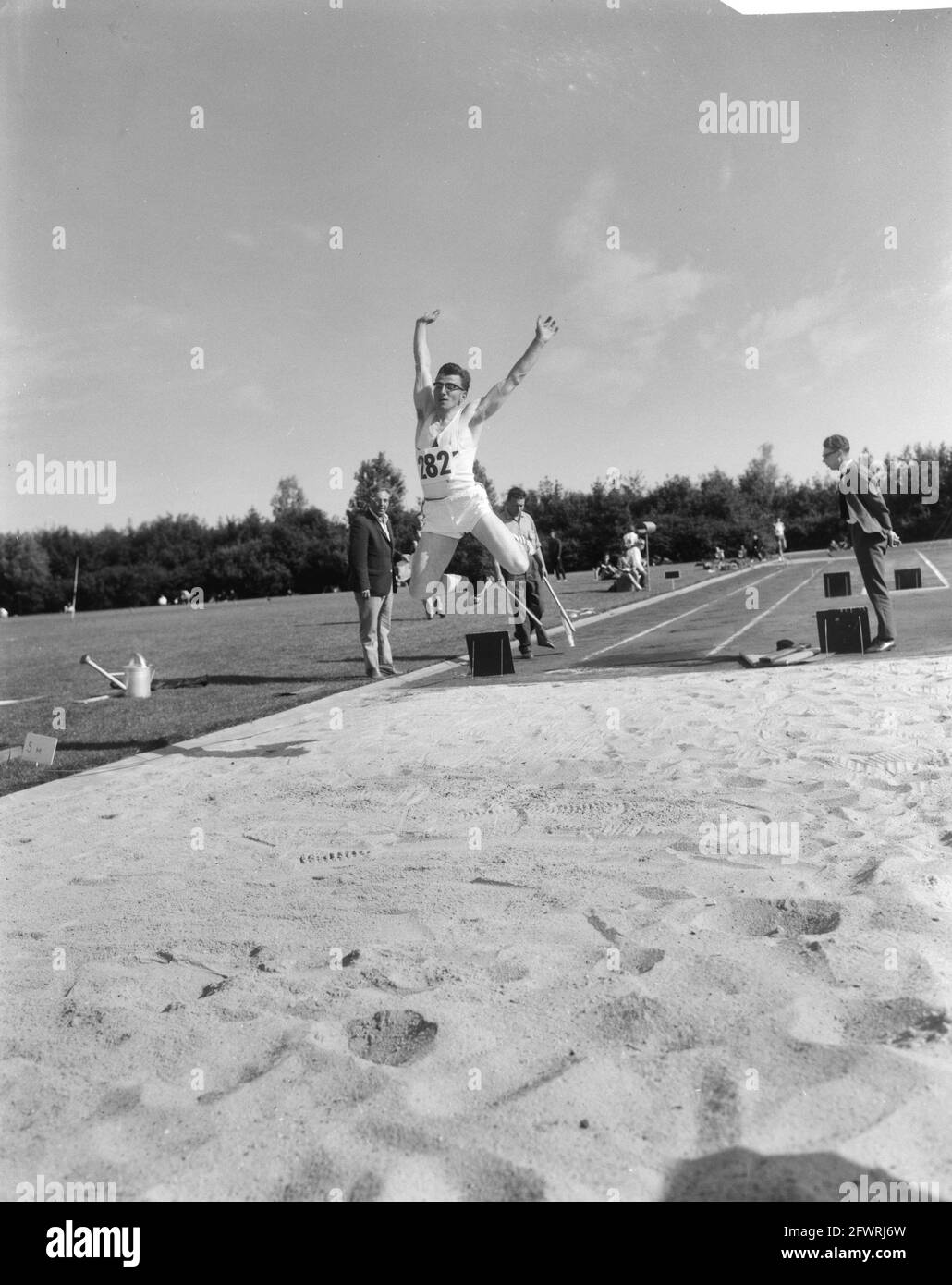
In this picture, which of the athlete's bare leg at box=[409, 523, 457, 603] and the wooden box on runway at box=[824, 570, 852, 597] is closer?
the athlete's bare leg at box=[409, 523, 457, 603]

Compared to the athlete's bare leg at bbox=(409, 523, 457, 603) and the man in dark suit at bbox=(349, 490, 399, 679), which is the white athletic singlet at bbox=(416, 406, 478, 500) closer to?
the athlete's bare leg at bbox=(409, 523, 457, 603)

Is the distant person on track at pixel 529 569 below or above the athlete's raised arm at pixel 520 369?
below

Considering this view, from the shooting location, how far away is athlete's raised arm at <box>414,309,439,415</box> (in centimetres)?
601

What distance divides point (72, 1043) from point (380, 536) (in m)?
7.84

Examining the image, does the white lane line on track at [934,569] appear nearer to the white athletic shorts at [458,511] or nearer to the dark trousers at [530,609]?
the dark trousers at [530,609]

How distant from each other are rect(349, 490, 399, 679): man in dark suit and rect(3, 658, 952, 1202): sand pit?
4.72m

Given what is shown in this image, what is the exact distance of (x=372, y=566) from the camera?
9875mm

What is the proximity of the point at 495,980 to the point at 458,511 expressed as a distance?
4.03 metres

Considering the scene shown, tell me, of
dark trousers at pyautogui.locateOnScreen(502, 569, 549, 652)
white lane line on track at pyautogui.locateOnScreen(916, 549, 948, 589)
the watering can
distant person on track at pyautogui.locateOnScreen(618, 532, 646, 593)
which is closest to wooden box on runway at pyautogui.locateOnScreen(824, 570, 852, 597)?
dark trousers at pyautogui.locateOnScreen(502, 569, 549, 652)

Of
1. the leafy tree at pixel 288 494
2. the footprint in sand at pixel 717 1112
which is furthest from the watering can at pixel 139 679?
the leafy tree at pixel 288 494

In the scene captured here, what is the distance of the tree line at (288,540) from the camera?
115ft

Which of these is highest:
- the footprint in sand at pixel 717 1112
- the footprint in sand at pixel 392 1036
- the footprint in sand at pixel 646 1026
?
the footprint in sand at pixel 646 1026

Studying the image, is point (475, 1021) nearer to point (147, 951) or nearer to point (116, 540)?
point (147, 951)
